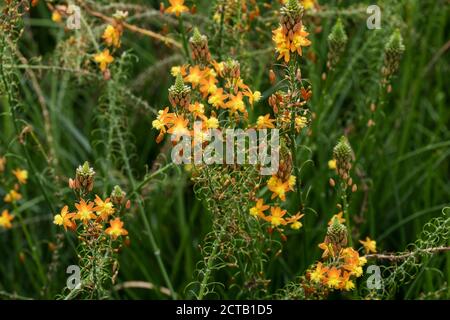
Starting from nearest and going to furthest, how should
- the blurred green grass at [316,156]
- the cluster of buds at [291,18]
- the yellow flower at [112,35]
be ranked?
the cluster of buds at [291,18] → the yellow flower at [112,35] → the blurred green grass at [316,156]

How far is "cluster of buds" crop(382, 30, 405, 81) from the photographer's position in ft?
9.90

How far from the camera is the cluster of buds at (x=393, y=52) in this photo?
3018mm

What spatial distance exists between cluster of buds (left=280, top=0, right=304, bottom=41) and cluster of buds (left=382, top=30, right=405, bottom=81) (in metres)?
0.72

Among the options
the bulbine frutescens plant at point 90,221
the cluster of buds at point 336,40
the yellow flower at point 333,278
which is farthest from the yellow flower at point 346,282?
the cluster of buds at point 336,40

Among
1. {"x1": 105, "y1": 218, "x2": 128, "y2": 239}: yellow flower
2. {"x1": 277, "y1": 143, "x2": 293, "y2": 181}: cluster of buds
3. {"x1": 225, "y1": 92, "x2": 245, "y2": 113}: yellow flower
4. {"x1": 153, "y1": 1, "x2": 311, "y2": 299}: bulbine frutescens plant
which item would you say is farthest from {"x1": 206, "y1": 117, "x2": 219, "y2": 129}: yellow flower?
{"x1": 105, "y1": 218, "x2": 128, "y2": 239}: yellow flower

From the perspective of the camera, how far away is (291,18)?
242 centimetres

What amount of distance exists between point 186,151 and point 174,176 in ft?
5.38

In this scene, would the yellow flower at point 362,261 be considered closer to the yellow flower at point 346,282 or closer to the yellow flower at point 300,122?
the yellow flower at point 346,282

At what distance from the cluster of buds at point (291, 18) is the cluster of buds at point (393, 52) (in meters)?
0.72

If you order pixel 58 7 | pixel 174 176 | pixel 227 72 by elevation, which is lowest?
pixel 174 176

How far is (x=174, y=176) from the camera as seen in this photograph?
4.17 m

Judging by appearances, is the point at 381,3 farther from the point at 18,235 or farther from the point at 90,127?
the point at 18,235

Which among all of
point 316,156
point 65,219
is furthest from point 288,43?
point 316,156
